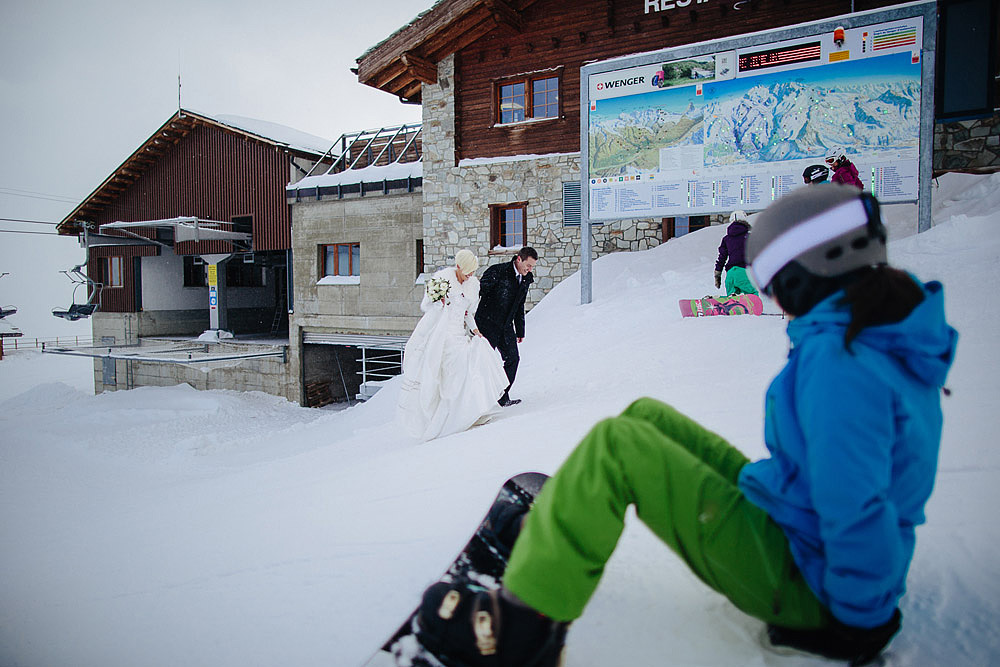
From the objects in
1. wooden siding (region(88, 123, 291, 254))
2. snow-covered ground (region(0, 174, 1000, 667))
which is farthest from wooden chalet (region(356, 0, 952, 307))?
snow-covered ground (region(0, 174, 1000, 667))

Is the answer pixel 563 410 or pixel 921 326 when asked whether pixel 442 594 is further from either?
pixel 563 410

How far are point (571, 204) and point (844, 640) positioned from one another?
1201 cm

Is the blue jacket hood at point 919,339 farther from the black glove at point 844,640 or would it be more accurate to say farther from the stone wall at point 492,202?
the stone wall at point 492,202

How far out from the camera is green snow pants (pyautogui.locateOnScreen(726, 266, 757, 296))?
23.8ft

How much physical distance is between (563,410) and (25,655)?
3450 millimetres

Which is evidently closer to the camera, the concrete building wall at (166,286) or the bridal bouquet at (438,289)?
the bridal bouquet at (438,289)

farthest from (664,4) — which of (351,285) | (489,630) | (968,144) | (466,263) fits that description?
(489,630)

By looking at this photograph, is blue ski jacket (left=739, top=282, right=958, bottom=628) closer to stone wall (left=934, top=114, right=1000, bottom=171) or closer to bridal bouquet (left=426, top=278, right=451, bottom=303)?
bridal bouquet (left=426, top=278, right=451, bottom=303)

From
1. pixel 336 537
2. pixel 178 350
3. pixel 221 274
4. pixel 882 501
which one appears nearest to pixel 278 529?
pixel 336 537

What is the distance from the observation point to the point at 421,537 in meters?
2.42

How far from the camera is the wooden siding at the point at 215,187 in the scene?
61.8 feet

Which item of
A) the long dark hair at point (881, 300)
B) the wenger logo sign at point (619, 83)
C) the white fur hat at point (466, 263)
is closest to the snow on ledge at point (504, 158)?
the wenger logo sign at point (619, 83)

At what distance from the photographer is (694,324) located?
6645 millimetres

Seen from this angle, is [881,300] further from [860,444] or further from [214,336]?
[214,336]
